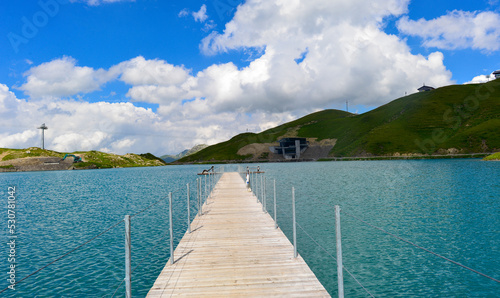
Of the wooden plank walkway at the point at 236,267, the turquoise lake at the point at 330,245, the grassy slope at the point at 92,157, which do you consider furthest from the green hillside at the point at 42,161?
the wooden plank walkway at the point at 236,267

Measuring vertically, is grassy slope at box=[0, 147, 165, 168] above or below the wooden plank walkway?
above

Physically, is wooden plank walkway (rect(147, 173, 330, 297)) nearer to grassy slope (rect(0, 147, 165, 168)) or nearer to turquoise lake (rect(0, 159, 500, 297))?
turquoise lake (rect(0, 159, 500, 297))

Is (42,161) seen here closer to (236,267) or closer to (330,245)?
(330,245)

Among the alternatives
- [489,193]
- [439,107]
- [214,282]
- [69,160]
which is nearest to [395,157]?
[439,107]

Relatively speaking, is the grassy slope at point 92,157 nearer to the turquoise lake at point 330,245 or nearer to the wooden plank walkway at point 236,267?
the turquoise lake at point 330,245

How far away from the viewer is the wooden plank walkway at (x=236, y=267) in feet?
21.9

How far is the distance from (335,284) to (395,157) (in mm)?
140642

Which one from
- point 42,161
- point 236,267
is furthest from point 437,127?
point 42,161

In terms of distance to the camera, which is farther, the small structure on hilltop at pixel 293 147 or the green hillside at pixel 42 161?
the small structure on hilltop at pixel 293 147

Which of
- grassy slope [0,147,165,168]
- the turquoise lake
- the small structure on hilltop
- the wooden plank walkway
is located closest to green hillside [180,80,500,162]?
the small structure on hilltop

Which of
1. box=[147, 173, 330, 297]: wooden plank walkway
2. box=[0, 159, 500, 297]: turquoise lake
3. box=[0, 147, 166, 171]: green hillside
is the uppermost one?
box=[0, 147, 166, 171]: green hillside

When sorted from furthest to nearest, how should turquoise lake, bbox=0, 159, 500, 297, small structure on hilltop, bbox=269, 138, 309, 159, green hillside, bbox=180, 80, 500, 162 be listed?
small structure on hilltop, bbox=269, 138, 309, 159 < green hillside, bbox=180, 80, 500, 162 < turquoise lake, bbox=0, 159, 500, 297

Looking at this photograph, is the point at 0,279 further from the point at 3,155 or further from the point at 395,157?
the point at 3,155

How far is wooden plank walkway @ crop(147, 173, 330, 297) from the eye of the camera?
6664 mm
